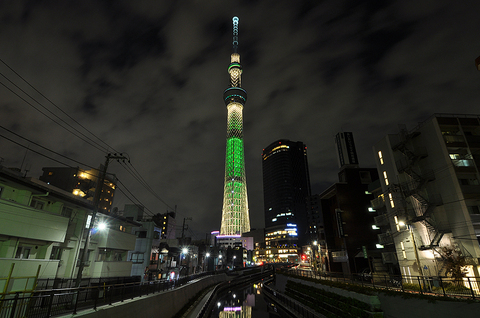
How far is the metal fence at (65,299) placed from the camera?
8.55 meters

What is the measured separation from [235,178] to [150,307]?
93.8m

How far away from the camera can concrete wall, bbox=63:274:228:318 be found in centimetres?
1032

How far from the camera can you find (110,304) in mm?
11281

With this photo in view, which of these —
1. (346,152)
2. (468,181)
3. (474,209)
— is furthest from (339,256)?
(468,181)

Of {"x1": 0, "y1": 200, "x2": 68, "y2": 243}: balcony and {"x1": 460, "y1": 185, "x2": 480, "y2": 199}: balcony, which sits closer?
{"x1": 0, "y1": 200, "x2": 68, "y2": 243}: balcony

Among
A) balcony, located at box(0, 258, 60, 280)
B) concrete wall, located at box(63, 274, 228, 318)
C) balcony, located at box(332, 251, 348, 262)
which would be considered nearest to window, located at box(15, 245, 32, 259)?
balcony, located at box(0, 258, 60, 280)

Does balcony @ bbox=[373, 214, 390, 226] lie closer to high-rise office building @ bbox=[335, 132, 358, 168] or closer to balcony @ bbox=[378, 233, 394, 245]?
balcony @ bbox=[378, 233, 394, 245]

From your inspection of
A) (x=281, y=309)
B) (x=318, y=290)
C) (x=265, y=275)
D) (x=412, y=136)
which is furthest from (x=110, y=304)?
(x=265, y=275)

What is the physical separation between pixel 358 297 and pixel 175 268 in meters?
41.0

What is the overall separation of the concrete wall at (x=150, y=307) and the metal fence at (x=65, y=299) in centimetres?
50

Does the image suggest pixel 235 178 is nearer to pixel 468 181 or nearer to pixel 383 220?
pixel 383 220

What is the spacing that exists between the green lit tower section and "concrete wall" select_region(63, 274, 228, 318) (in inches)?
3210

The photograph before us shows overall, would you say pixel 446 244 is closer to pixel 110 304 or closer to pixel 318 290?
pixel 318 290

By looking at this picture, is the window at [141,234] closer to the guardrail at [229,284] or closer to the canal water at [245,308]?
the guardrail at [229,284]
